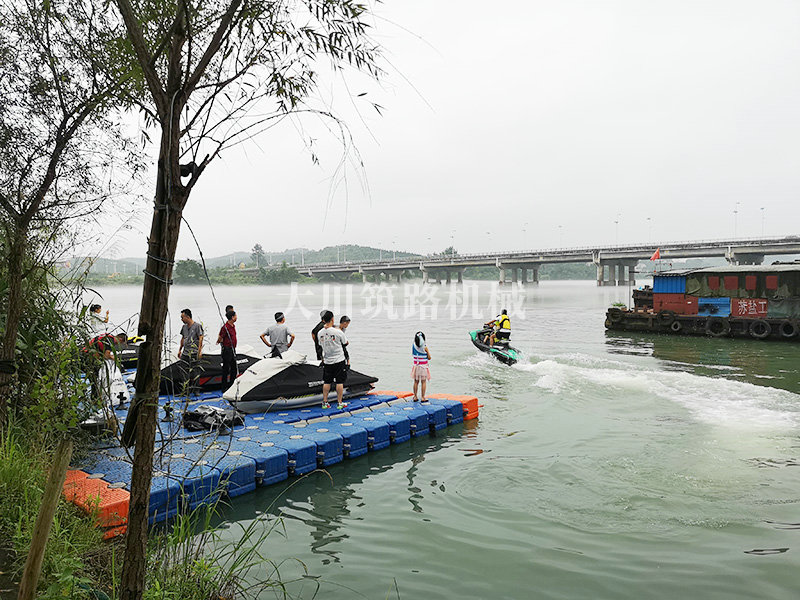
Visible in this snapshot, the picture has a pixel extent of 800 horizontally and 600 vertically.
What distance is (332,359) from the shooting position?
11.1 metres

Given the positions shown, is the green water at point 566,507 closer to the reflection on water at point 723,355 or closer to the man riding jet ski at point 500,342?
the reflection on water at point 723,355

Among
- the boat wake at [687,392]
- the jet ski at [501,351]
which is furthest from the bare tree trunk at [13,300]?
the jet ski at [501,351]

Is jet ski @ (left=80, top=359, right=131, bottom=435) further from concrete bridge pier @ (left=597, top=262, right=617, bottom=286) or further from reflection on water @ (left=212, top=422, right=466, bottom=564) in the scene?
concrete bridge pier @ (left=597, top=262, right=617, bottom=286)

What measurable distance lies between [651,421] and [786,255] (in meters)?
68.8

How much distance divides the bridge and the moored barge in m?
41.2

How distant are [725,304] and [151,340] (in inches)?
1388

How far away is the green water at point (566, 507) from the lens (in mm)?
6145

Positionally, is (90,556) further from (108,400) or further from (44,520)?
(108,400)

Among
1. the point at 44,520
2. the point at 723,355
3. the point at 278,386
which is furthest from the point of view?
the point at 723,355

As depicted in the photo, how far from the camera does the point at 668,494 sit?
27.5 feet

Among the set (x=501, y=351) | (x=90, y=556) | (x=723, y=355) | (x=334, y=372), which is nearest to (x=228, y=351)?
(x=334, y=372)

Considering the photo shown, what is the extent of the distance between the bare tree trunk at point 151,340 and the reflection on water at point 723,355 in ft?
62.9

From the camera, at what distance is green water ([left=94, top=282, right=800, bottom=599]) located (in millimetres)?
6145

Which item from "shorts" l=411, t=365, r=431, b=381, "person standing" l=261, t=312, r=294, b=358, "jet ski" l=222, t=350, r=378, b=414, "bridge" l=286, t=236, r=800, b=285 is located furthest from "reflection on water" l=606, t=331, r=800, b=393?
"bridge" l=286, t=236, r=800, b=285
